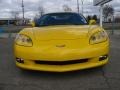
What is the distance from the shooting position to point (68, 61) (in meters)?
4.95

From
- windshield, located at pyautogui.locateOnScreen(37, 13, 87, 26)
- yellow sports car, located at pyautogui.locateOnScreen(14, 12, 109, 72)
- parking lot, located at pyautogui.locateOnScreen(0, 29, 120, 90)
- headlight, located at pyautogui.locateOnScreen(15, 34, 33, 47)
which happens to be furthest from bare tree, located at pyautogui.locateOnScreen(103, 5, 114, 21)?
headlight, located at pyautogui.locateOnScreen(15, 34, 33, 47)

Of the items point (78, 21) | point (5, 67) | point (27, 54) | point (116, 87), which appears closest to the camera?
point (116, 87)

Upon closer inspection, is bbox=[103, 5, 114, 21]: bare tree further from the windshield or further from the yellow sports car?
the yellow sports car

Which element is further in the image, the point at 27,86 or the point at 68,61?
the point at 68,61

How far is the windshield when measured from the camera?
262 inches

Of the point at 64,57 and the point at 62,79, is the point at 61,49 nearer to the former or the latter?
the point at 64,57

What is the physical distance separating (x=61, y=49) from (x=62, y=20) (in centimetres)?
194

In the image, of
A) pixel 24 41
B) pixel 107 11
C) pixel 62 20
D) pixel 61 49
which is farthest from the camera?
pixel 107 11

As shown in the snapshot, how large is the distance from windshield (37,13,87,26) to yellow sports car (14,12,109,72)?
1.10 m

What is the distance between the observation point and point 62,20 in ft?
22.3

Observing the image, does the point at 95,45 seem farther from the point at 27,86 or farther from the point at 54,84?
the point at 27,86

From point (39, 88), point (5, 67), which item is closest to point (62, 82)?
point (39, 88)

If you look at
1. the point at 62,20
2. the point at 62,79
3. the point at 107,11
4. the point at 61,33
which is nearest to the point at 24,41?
the point at 61,33

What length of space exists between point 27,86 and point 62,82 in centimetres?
59
